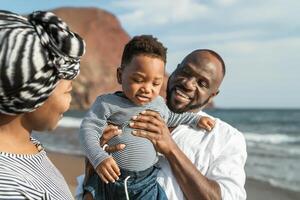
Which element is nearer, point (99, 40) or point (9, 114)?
point (9, 114)

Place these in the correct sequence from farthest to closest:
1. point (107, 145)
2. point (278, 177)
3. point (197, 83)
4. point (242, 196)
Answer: point (278, 177)
point (197, 83)
point (242, 196)
point (107, 145)

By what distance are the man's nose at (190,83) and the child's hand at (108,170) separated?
33.8 inches

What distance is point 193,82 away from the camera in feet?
11.6

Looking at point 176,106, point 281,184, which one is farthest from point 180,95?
point 281,184

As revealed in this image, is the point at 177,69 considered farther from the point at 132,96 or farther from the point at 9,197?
the point at 9,197

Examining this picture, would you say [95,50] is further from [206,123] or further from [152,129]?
[152,129]

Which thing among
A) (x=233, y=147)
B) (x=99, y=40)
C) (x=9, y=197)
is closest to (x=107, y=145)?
(x=233, y=147)

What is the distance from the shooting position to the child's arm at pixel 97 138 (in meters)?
2.87

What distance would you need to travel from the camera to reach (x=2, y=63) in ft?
5.35

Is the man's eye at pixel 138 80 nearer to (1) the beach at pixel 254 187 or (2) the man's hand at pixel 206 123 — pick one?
(2) the man's hand at pixel 206 123

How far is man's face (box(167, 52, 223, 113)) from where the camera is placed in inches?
138

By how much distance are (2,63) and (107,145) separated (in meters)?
1.49

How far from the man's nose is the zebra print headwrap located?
172 cm

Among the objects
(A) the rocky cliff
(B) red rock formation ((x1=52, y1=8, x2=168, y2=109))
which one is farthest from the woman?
(B) red rock formation ((x1=52, y1=8, x2=168, y2=109))
